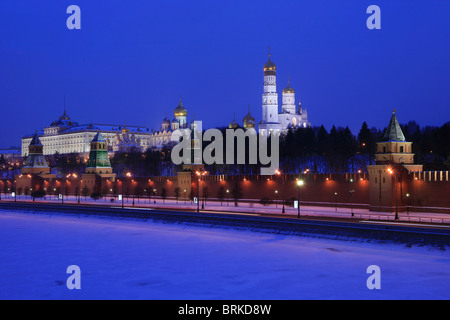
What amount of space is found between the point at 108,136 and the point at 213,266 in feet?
457

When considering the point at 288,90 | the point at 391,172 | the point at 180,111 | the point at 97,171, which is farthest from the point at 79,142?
the point at 391,172

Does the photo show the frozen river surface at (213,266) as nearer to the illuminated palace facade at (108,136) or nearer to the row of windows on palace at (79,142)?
the illuminated palace facade at (108,136)

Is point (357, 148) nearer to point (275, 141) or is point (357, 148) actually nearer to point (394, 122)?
point (275, 141)

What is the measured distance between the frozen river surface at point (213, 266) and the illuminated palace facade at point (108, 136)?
10006 centimetres

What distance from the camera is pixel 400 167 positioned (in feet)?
135

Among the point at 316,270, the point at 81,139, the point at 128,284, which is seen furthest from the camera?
the point at 81,139

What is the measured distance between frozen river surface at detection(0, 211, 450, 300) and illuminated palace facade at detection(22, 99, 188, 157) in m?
100

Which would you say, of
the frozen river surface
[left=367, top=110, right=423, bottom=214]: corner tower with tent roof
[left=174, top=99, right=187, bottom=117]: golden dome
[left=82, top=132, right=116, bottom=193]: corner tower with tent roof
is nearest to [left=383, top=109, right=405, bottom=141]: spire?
[left=367, top=110, right=423, bottom=214]: corner tower with tent roof

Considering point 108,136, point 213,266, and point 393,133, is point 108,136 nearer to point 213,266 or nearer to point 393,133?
point 393,133

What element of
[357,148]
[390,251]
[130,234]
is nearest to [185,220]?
[130,234]

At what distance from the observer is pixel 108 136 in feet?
516

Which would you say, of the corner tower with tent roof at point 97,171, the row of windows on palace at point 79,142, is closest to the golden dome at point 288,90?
the row of windows on palace at point 79,142

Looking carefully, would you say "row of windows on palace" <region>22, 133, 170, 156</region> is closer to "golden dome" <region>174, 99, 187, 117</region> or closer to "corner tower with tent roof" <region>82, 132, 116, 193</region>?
"golden dome" <region>174, 99, 187, 117</region>
